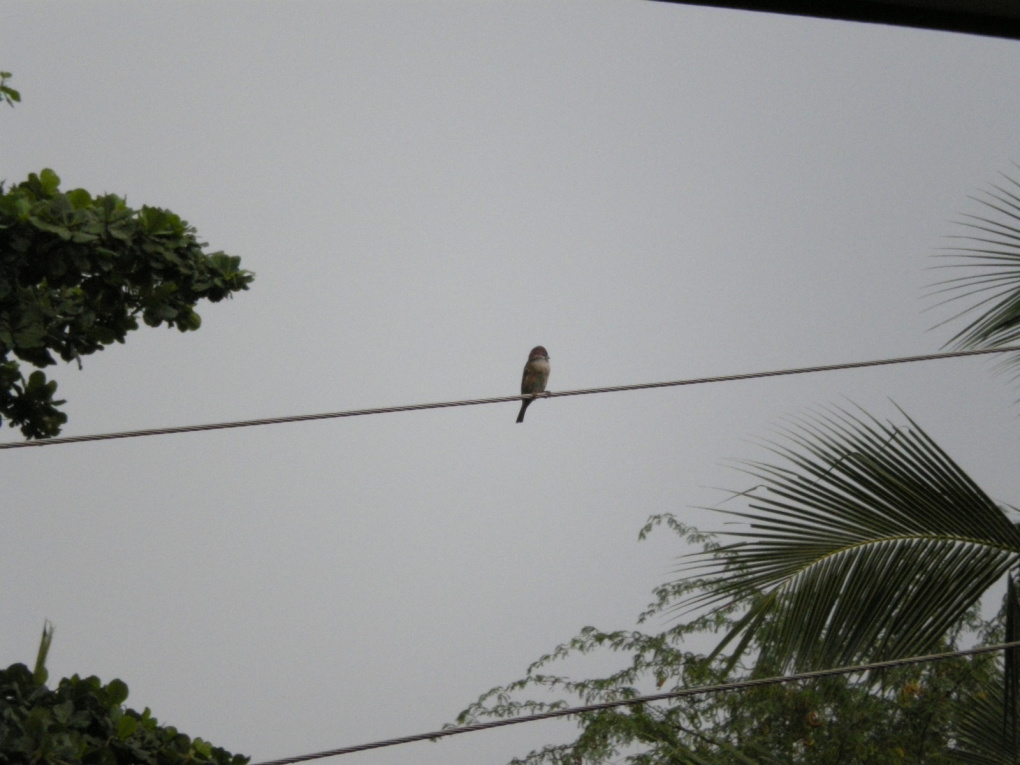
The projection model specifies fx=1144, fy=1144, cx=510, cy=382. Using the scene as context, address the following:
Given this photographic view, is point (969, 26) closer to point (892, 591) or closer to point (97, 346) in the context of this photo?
point (892, 591)

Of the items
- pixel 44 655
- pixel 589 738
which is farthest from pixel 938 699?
pixel 44 655

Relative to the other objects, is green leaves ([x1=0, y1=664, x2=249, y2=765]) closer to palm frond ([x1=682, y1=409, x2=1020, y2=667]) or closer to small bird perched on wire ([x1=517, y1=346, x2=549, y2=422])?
palm frond ([x1=682, y1=409, x2=1020, y2=667])

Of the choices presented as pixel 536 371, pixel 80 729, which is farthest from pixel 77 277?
pixel 536 371

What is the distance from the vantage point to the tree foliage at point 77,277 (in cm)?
391

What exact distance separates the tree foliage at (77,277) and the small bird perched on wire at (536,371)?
469 cm

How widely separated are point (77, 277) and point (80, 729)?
1565mm

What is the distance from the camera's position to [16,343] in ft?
12.8

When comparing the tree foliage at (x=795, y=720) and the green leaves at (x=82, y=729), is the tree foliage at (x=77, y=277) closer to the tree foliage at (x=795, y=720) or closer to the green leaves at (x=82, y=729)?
the green leaves at (x=82, y=729)

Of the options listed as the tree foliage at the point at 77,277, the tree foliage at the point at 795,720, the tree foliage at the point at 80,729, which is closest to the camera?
the tree foliage at the point at 80,729

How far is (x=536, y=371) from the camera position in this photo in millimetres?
8906

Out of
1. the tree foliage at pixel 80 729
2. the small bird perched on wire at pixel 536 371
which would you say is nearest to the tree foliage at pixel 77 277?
the tree foliage at pixel 80 729

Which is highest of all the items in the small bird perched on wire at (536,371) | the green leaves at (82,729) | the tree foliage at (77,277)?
the small bird perched on wire at (536,371)

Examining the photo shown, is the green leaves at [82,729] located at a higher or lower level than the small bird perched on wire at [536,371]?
lower

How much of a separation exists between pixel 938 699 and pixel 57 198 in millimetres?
7388
